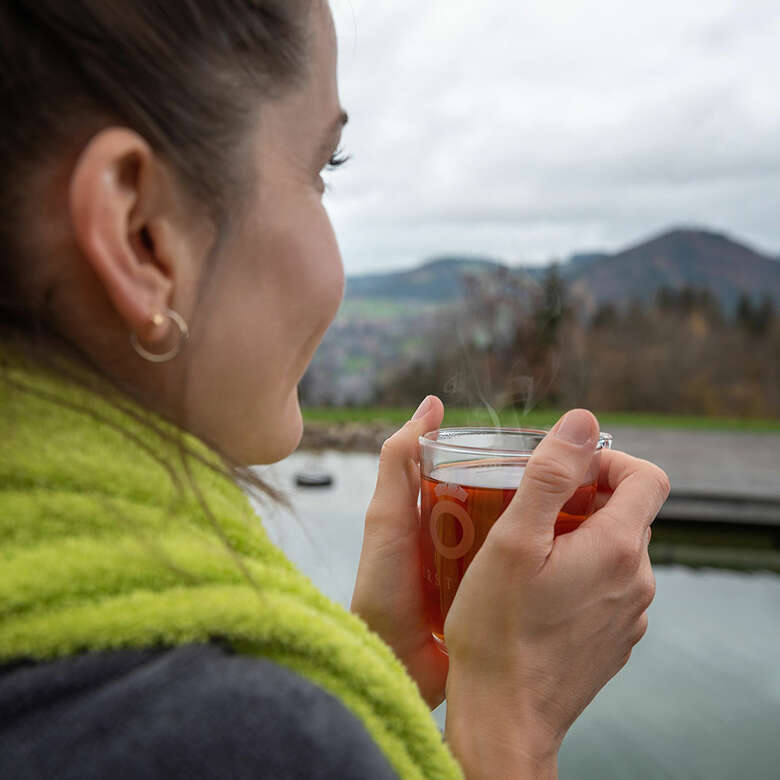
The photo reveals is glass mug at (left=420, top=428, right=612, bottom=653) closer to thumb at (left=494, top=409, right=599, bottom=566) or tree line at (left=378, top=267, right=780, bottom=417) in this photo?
thumb at (left=494, top=409, right=599, bottom=566)

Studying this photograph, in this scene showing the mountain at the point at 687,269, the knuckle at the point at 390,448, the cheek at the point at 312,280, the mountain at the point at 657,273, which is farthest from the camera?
the mountain at the point at 687,269

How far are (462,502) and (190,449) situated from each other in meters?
0.29

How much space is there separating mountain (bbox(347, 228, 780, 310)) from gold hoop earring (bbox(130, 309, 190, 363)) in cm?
862

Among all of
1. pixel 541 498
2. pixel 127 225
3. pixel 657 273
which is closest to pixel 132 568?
pixel 127 225

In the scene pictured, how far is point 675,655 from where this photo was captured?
486 cm

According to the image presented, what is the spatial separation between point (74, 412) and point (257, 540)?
0.18m

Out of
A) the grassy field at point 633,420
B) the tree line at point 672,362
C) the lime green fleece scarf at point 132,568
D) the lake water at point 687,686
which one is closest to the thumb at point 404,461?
the lime green fleece scarf at point 132,568

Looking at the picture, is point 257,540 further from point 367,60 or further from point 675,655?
point 675,655

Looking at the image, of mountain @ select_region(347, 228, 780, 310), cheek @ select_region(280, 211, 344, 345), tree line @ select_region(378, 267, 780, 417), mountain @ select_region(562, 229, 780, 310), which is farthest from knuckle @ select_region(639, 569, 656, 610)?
mountain @ select_region(562, 229, 780, 310)

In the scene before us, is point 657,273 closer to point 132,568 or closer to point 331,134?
point 331,134

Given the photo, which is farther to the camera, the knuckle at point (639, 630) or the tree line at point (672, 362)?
the tree line at point (672, 362)

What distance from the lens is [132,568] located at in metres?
0.52

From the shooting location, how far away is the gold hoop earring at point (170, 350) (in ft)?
1.87

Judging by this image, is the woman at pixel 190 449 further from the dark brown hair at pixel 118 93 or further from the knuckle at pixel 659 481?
the knuckle at pixel 659 481
